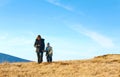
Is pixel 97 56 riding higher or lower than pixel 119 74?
higher

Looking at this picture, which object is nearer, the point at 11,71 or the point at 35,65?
the point at 11,71

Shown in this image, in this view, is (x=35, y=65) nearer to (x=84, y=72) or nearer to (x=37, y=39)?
(x=37, y=39)

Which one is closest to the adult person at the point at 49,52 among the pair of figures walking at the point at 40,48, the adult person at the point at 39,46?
the pair of figures walking at the point at 40,48

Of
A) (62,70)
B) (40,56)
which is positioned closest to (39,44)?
(40,56)

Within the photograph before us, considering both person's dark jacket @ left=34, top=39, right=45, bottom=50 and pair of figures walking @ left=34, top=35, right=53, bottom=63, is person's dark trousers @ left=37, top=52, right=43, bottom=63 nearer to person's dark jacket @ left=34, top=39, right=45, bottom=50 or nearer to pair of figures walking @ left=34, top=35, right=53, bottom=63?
pair of figures walking @ left=34, top=35, right=53, bottom=63

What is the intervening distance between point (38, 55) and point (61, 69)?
5367mm

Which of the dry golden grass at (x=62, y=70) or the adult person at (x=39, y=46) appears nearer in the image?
the dry golden grass at (x=62, y=70)

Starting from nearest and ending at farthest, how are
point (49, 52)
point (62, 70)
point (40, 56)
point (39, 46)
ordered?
1. point (62, 70)
2. point (39, 46)
3. point (40, 56)
4. point (49, 52)

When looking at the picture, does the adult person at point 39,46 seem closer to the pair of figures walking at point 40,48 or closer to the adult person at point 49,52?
the pair of figures walking at point 40,48

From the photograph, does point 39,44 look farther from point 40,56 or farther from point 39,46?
point 40,56

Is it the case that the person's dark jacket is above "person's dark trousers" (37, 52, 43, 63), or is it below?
above

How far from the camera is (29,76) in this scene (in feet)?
104

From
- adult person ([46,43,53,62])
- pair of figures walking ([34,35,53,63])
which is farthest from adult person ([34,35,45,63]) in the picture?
adult person ([46,43,53,62])

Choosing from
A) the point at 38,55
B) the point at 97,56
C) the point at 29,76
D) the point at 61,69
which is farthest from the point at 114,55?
the point at 29,76
